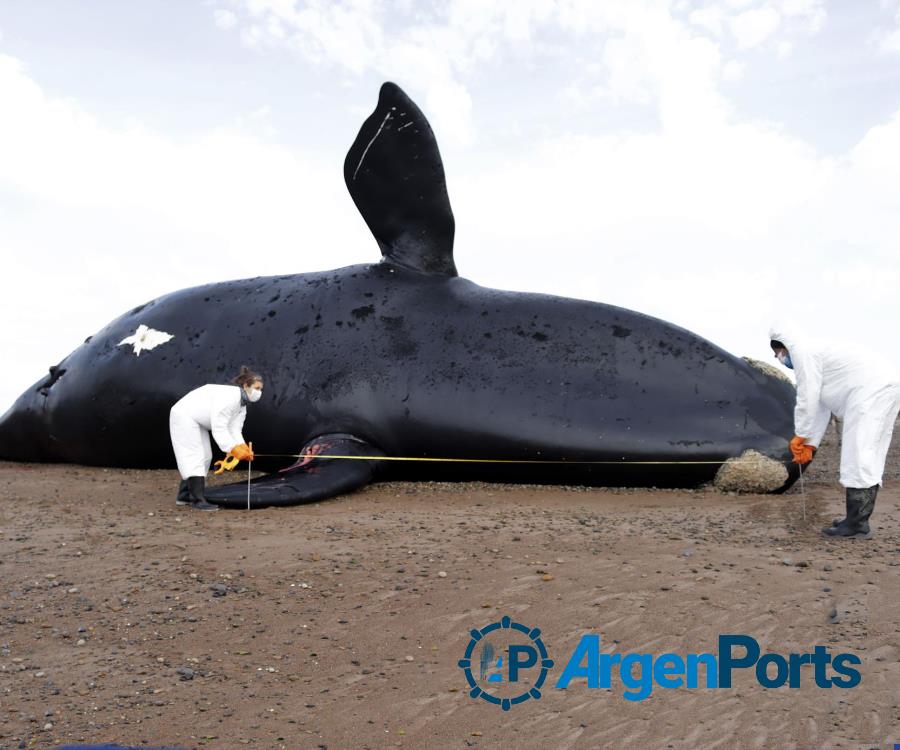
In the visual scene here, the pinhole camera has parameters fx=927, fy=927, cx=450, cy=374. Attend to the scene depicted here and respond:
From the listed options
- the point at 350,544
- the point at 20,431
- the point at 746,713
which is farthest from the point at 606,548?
the point at 20,431

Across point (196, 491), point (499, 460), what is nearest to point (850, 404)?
point (499, 460)

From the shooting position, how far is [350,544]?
6.77m

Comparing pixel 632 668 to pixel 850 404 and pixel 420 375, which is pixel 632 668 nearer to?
pixel 850 404

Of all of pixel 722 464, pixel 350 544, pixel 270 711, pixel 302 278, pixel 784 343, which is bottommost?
pixel 270 711

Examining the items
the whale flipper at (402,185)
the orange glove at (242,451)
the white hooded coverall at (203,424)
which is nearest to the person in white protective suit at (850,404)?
the whale flipper at (402,185)

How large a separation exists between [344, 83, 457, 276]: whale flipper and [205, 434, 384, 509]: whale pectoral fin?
8.20 ft

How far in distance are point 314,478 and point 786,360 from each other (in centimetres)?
466

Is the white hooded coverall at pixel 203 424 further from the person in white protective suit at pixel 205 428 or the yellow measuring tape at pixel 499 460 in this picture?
the yellow measuring tape at pixel 499 460

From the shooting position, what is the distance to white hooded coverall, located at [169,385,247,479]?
9172mm

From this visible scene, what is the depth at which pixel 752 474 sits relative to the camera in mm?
9641

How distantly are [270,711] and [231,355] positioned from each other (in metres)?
7.38

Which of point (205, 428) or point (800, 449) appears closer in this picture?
point (800, 449)

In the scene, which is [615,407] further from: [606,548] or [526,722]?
[526,722]

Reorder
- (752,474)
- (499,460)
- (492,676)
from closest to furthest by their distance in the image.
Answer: (492,676)
(752,474)
(499,460)
